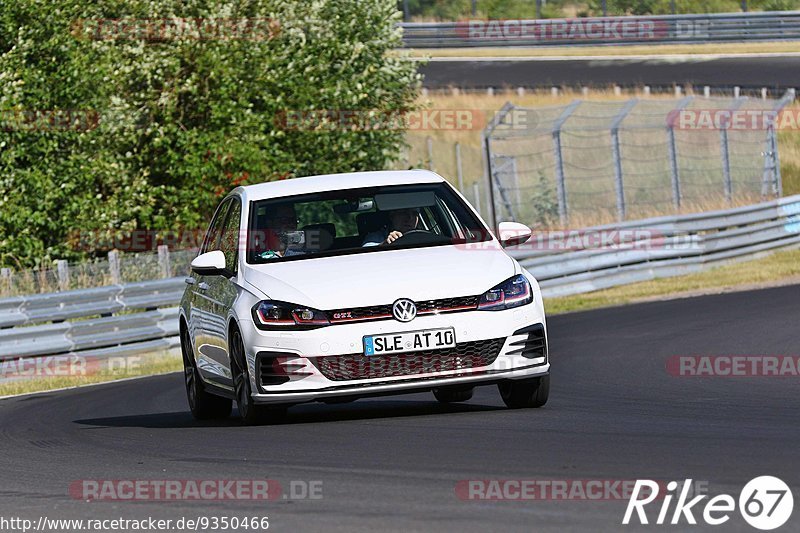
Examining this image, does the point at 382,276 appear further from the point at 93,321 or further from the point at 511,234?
the point at 93,321

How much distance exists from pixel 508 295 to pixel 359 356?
99cm

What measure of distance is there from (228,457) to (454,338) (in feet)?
5.32

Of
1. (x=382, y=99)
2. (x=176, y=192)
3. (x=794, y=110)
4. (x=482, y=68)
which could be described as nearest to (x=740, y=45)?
(x=482, y=68)

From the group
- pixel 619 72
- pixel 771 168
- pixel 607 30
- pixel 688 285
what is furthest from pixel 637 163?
pixel 688 285

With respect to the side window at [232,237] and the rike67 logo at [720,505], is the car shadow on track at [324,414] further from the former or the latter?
the rike67 logo at [720,505]

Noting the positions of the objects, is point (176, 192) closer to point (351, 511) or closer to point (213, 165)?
point (213, 165)

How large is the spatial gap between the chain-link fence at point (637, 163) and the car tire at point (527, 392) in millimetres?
14775

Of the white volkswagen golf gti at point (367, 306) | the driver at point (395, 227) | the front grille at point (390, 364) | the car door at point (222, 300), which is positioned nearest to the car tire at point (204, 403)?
the car door at point (222, 300)

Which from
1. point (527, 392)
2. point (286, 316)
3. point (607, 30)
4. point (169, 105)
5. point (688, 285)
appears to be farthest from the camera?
point (607, 30)

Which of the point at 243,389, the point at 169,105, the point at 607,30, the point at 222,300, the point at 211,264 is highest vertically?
the point at 211,264

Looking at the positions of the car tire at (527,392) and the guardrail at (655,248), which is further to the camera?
the guardrail at (655,248)

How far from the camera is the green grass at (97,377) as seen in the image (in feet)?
56.4

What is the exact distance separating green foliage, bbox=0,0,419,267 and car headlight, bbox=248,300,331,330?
16.0m

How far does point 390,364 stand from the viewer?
31.2 ft
